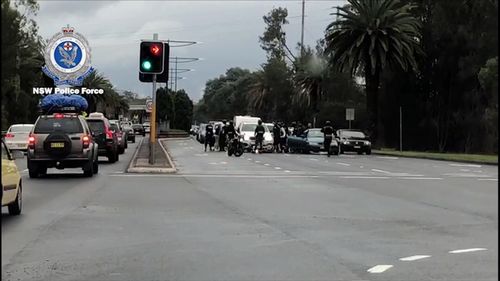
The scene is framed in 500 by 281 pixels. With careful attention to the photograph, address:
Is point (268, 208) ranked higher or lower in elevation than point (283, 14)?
lower

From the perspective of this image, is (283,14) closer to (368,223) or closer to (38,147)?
(38,147)

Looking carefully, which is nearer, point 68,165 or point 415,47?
point 68,165

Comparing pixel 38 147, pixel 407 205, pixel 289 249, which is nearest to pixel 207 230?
pixel 289 249

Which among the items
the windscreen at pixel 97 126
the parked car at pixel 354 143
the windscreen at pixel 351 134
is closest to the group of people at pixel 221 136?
the parked car at pixel 354 143

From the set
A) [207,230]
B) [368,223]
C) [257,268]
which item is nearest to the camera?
[257,268]

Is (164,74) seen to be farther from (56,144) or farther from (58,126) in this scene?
(56,144)

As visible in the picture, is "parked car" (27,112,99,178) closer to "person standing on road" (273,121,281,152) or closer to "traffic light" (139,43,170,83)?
"traffic light" (139,43,170,83)

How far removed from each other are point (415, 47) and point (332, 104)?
772 inches

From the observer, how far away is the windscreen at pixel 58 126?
19.2m

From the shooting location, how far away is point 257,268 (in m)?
7.56

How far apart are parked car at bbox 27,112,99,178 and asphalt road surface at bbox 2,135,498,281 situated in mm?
826

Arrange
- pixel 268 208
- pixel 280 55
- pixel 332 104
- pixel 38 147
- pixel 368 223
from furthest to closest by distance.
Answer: pixel 280 55
pixel 332 104
pixel 38 147
pixel 268 208
pixel 368 223

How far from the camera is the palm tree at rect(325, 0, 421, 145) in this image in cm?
4481

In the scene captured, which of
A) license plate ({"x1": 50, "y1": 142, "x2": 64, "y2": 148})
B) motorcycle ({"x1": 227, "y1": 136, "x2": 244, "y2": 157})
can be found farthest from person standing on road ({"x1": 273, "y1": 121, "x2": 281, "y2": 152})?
license plate ({"x1": 50, "y1": 142, "x2": 64, "y2": 148})
